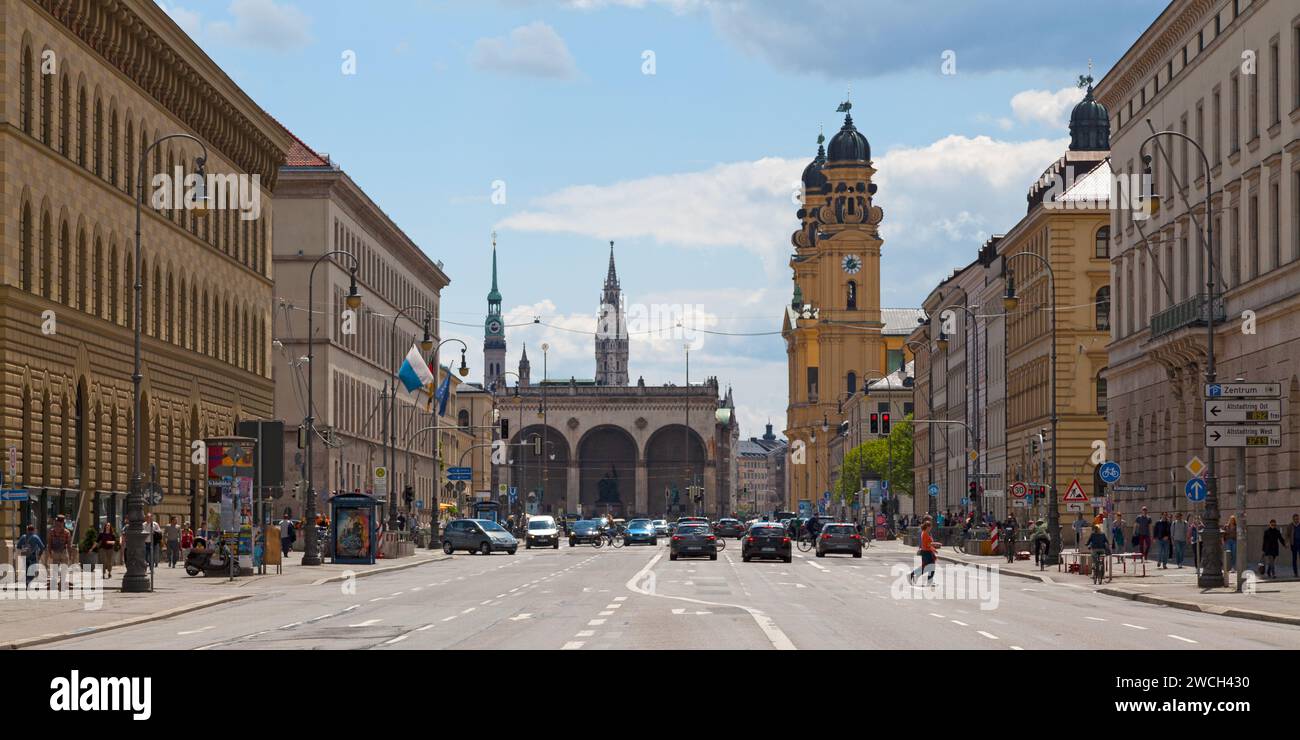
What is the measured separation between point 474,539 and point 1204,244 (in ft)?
128

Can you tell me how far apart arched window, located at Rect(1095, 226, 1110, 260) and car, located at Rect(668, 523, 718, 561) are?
2453 centimetres

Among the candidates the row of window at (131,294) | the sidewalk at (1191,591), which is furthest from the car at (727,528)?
the sidewalk at (1191,591)

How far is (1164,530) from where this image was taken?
58.8 meters

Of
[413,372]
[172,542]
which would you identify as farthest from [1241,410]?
[413,372]

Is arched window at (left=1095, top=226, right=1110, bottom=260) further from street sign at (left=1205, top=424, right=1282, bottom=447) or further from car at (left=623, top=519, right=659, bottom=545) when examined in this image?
street sign at (left=1205, top=424, right=1282, bottom=447)

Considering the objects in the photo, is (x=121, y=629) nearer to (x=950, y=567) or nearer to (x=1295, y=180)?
(x=1295, y=180)

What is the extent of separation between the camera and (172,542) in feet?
203

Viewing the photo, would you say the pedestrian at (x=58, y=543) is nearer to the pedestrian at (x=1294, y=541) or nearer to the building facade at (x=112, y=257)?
the building facade at (x=112, y=257)

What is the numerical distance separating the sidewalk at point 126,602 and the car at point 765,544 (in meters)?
15.9

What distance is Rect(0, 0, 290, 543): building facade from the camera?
49562mm

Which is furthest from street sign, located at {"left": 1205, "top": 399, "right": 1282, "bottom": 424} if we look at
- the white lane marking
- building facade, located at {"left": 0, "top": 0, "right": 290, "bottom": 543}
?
building facade, located at {"left": 0, "top": 0, "right": 290, "bottom": 543}

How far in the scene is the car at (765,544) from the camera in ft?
232
